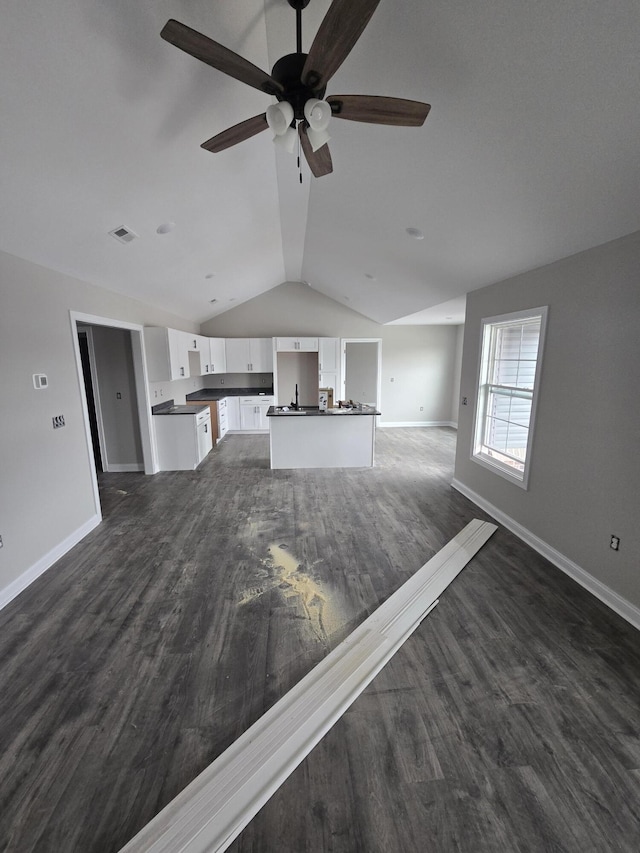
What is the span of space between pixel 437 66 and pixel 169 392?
569 cm

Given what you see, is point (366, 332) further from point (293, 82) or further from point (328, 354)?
point (293, 82)

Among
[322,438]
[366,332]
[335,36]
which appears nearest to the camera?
[335,36]

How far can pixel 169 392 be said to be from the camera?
20.6 feet

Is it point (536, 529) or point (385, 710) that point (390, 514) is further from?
point (385, 710)

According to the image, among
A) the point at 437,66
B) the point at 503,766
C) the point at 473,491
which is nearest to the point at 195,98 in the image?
the point at 437,66

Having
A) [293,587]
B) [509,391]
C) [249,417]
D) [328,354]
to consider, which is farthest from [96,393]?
[509,391]

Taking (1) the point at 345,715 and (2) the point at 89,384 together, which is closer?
(1) the point at 345,715

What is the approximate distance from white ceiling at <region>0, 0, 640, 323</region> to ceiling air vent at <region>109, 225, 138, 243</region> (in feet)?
0.32

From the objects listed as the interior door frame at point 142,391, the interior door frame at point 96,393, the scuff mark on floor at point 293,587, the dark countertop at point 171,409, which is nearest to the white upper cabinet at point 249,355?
the dark countertop at point 171,409

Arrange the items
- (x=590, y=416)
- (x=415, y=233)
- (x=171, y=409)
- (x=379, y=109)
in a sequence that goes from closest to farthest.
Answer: (x=379, y=109) → (x=590, y=416) → (x=415, y=233) → (x=171, y=409)

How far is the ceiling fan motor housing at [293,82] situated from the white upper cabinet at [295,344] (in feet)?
20.6

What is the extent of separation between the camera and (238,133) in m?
1.86

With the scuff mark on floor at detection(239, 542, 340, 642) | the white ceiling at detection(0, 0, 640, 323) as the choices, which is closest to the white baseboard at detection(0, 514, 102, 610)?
the scuff mark on floor at detection(239, 542, 340, 642)

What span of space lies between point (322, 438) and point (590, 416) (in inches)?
137
